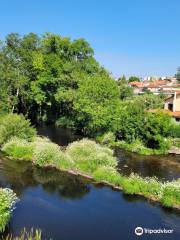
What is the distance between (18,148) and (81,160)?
739cm

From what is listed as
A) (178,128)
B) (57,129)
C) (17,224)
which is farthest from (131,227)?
(57,129)

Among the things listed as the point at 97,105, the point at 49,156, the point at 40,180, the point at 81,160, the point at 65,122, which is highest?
the point at 97,105

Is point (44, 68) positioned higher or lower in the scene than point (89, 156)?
higher

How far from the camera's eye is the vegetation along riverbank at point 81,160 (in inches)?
1047

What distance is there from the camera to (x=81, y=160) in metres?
33.5

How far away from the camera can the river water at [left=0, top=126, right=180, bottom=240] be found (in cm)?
2112

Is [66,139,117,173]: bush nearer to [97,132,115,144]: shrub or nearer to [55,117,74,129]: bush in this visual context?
[97,132,115,144]: shrub

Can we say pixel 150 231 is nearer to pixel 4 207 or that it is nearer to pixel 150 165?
pixel 4 207

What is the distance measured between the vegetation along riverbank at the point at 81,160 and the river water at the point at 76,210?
0.91m

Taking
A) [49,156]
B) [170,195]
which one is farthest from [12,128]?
[170,195]

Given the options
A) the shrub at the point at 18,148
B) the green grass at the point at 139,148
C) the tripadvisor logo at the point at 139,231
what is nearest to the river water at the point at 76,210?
the tripadvisor logo at the point at 139,231

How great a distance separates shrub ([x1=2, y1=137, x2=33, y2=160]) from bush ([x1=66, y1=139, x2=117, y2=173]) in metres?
4.20

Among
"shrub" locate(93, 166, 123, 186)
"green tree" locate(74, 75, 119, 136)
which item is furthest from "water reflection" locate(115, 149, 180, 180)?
"green tree" locate(74, 75, 119, 136)

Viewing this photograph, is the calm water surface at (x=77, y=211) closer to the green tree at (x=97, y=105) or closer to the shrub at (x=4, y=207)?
the shrub at (x=4, y=207)
